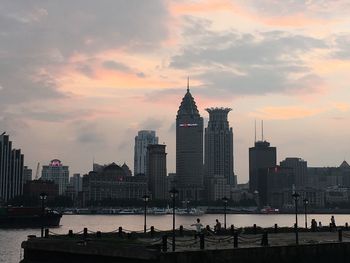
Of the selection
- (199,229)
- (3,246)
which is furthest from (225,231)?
(3,246)

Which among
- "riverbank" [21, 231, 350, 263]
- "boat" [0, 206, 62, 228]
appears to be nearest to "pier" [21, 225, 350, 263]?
"riverbank" [21, 231, 350, 263]

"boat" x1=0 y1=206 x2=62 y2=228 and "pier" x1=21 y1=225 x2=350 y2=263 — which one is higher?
"pier" x1=21 y1=225 x2=350 y2=263

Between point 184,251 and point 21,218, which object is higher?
point 184,251

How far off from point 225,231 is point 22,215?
114 m

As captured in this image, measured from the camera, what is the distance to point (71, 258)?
41469 mm

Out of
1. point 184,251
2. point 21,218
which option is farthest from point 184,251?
point 21,218

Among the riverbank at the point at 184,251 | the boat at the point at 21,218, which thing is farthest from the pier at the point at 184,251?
the boat at the point at 21,218

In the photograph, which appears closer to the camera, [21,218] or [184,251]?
[184,251]

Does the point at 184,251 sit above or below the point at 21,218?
above

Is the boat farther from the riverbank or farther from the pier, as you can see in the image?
the riverbank

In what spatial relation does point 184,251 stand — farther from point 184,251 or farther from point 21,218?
point 21,218

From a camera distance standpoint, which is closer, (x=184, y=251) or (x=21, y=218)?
(x=184, y=251)

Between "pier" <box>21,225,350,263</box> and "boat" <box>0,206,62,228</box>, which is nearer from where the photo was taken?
"pier" <box>21,225,350,263</box>

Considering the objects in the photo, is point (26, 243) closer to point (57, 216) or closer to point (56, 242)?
point (56, 242)
